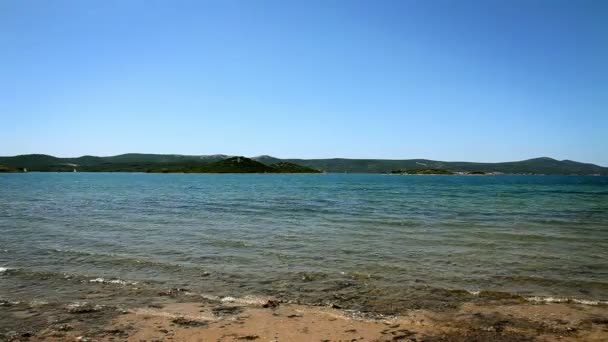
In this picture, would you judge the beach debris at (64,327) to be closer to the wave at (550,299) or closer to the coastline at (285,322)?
the coastline at (285,322)

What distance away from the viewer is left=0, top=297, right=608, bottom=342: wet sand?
10.1 m

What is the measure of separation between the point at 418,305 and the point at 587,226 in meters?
26.3

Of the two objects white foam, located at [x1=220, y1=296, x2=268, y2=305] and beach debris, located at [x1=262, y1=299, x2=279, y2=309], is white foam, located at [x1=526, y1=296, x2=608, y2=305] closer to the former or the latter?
beach debris, located at [x1=262, y1=299, x2=279, y2=309]

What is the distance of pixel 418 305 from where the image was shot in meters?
12.7

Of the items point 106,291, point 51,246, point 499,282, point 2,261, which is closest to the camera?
point 106,291

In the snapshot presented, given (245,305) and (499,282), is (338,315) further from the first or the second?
(499,282)

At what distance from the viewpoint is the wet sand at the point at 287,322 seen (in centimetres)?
1013

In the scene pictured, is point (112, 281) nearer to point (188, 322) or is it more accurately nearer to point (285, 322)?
point (188, 322)

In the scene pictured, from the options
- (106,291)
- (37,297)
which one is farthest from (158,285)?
(37,297)

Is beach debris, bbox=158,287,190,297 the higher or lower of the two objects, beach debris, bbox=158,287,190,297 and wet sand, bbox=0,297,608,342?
the lower

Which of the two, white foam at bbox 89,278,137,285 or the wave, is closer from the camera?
the wave

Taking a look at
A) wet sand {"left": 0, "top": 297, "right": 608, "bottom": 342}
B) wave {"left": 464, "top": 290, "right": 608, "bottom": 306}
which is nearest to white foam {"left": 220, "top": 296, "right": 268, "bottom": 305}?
wet sand {"left": 0, "top": 297, "right": 608, "bottom": 342}

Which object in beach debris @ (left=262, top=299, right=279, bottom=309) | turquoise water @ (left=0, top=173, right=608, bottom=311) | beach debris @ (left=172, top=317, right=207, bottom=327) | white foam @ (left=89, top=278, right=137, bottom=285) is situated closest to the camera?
beach debris @ (left=172, top=317, right=207, bottom=327)

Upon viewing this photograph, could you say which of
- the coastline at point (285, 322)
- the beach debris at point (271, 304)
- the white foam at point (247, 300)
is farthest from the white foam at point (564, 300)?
the white foam at point (247, 300)
